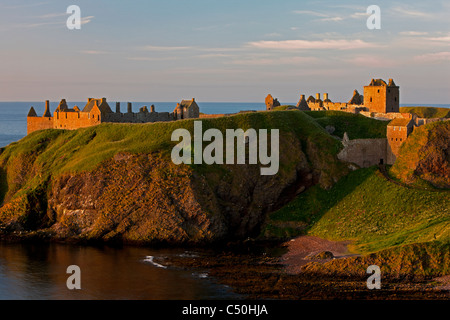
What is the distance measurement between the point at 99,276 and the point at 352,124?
160 ft

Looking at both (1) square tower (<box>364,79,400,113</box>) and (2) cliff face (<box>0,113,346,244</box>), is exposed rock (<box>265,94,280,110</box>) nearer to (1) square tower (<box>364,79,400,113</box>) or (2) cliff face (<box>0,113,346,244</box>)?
(1) square tower (<box>364,79,400,113</box>)

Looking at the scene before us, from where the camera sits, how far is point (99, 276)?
2554 inches

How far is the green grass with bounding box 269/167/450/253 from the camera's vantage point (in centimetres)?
7019

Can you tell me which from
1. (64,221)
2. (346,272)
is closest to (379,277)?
(346,272)

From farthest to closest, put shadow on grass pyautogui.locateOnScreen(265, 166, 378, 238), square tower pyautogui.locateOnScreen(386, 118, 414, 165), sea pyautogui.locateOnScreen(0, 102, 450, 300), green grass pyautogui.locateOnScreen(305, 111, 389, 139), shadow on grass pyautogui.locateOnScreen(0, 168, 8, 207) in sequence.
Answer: green grass pyautogui.locateOnScreen(305, 111, 389, 139) < shadow on grass pyautogui.locateOnScreen(0, 168, 8, 207) < square tower pyautogui.locateOnScreen(386, 118, 414, 165) < shadow on grass pyautogui.locateOnScreen(265, 166, 378, 238) < sea pyautogui.locateOnScreen(0, 102, 450, 300)

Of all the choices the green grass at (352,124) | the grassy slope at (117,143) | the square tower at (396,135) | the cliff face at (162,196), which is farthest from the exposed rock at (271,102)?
the square tower at (396,135)

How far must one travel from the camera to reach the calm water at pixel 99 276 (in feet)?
193

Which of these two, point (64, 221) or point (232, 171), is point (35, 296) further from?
point (232, 171)

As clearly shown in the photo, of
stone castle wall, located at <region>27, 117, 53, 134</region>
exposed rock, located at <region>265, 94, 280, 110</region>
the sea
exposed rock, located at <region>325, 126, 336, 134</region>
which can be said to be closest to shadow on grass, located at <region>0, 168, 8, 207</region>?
stone castle wall, located at <region>27, 117, 53, 134</region>

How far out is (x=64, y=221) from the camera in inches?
3236

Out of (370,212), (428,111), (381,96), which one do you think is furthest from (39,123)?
(428,111)

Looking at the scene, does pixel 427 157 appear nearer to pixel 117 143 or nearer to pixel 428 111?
pixel 117 143

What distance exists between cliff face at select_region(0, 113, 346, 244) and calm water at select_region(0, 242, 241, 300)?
14.0 feet
